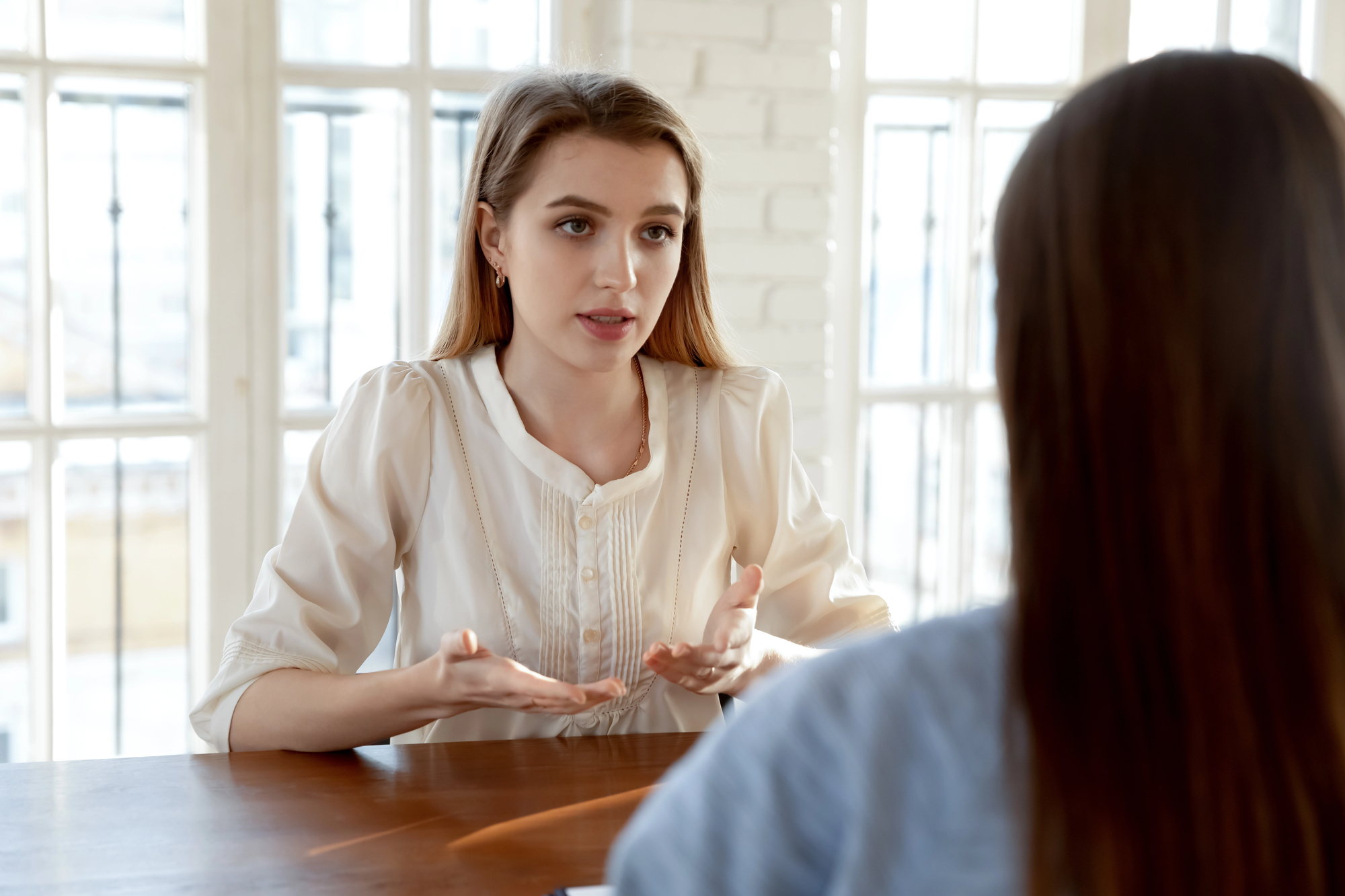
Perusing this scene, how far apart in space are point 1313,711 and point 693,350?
1.25 meters

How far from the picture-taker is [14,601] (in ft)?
7.36

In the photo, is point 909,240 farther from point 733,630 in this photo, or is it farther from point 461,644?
point 461,644

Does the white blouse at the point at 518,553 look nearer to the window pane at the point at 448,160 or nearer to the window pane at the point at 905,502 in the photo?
the window pane at the point at 448,160

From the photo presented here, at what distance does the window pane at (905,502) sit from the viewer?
272 cm

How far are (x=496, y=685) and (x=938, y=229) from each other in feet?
6.32

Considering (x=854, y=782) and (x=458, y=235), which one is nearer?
(x=854, y=782)

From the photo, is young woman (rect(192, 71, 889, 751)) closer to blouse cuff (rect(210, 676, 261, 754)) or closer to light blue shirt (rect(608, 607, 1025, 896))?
blouse cuff (rect(210, 676, 261, 754))

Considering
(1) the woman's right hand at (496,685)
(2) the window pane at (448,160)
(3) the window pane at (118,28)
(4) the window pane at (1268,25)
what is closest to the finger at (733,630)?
(1) the woman's right hand at (496,685)

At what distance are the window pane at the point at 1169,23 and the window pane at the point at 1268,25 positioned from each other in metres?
0.07

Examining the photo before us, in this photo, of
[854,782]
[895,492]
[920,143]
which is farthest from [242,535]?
[854,782]

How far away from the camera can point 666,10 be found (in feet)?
7.34

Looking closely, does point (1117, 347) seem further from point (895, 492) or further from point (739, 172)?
point (895, 492)

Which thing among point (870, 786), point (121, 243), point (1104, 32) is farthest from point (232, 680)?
point (1104, 32)

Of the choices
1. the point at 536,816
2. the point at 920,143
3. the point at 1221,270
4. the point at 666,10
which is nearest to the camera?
the point at 1221,270
